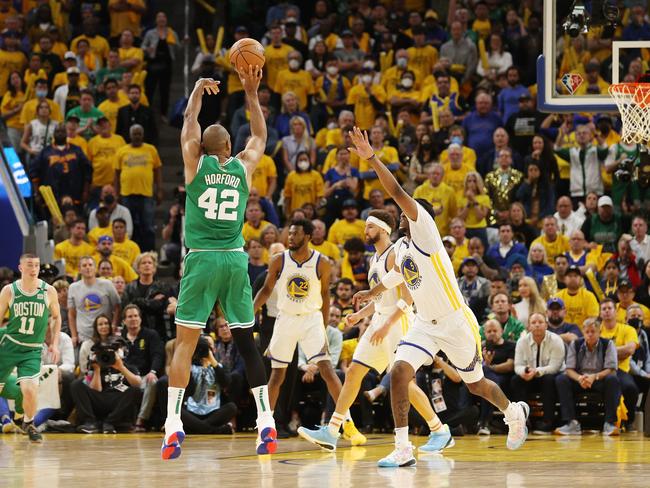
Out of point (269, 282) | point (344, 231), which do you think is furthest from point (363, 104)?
point (269, 282)

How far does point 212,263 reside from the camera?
940 centimetres

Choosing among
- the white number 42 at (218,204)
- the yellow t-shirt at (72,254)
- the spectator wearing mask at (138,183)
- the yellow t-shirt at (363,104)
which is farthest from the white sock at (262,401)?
the yellow t-shirt at (363,104)

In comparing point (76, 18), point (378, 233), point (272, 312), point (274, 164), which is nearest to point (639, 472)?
point (378, 233)

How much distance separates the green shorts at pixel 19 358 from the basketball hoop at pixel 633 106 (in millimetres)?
6814

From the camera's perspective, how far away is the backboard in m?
12.8

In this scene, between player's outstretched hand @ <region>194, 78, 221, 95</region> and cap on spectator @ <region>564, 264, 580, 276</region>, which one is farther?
cap on spectator @ <region>564, 264, 580, 276</region>

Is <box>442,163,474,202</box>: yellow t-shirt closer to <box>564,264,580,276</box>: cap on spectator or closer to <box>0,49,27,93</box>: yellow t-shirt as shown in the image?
<box>564,264,580,276</box>: cap on spectator

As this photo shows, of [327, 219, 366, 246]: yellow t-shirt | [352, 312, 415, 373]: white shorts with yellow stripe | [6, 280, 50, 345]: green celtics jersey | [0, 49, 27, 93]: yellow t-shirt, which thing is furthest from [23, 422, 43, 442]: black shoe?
[0, 49, 27, 93]: yellow t-shirt

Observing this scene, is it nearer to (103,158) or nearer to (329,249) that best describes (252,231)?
(329,249)

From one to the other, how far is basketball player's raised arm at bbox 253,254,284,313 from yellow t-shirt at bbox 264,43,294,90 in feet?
29.8

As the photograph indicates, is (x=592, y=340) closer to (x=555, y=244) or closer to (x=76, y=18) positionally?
(x=555, y=244)

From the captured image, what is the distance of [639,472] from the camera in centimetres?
963

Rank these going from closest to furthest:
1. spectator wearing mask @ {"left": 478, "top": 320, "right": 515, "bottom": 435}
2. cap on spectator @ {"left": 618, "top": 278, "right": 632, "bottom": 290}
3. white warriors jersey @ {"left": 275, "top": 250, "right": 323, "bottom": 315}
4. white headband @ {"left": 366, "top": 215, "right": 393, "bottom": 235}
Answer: white headband @ {"left": 366, "top": 215, "right": 393, "bottom": 235} < white warriors jersey @ {"left": 275, "top": 250, "right": 323, "bottom": 315} < spectator wearing mask @ {"left": 478, "top": 320, "right": 515, "bottom": 435} < cap on spectator @ {"left": 618, "top": 278, "right": 632, "bottom": 290}

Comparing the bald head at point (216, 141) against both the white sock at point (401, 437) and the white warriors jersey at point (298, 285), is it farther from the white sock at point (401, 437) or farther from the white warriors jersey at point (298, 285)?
the white warriors jersey at point (298, 285)
